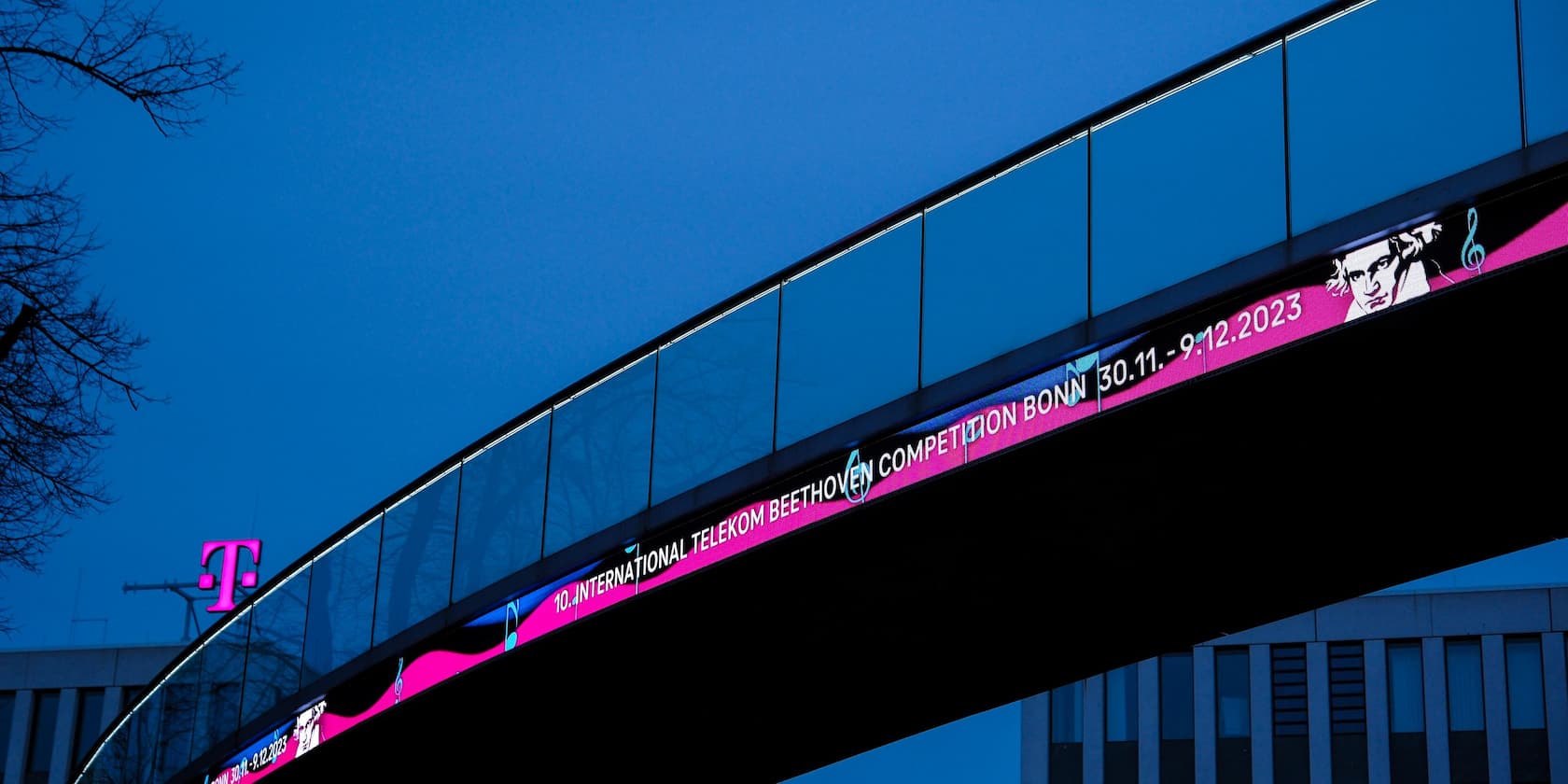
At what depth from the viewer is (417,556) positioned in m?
18.9

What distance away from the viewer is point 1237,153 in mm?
11750

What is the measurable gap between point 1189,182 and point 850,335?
310 centimetres

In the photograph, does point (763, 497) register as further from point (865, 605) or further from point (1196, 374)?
point (1196, 374)

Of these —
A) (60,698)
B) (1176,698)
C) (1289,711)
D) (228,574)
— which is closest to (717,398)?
(1289,711)

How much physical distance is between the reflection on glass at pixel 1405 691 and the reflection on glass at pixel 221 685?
29.4 metres

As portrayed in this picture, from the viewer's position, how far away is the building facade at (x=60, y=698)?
5450cm

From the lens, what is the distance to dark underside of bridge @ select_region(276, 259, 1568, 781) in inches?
451

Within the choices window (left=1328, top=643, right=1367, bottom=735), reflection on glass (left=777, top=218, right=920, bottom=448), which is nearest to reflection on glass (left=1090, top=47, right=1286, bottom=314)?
reflection on glass (left=777, top=218, right=920, bottom=448)

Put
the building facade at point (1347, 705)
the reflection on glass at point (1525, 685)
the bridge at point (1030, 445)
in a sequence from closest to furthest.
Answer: the bridge at point (1030, 445) < the reflection on glass at point (1525, 685) < the building facade at point (1347, 705)

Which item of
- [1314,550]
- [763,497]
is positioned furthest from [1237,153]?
[763,497]

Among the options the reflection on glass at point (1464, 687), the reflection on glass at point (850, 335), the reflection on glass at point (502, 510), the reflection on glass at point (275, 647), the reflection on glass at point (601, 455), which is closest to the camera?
the reflection on glass at point (850, 335)

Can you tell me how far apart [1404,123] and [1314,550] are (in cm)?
405

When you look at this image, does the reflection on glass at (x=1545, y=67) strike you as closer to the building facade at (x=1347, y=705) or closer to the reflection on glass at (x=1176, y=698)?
the building facade at (x=1347, y=705)

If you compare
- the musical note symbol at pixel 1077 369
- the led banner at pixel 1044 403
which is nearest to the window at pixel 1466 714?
the led banner at pixel 1044 403
